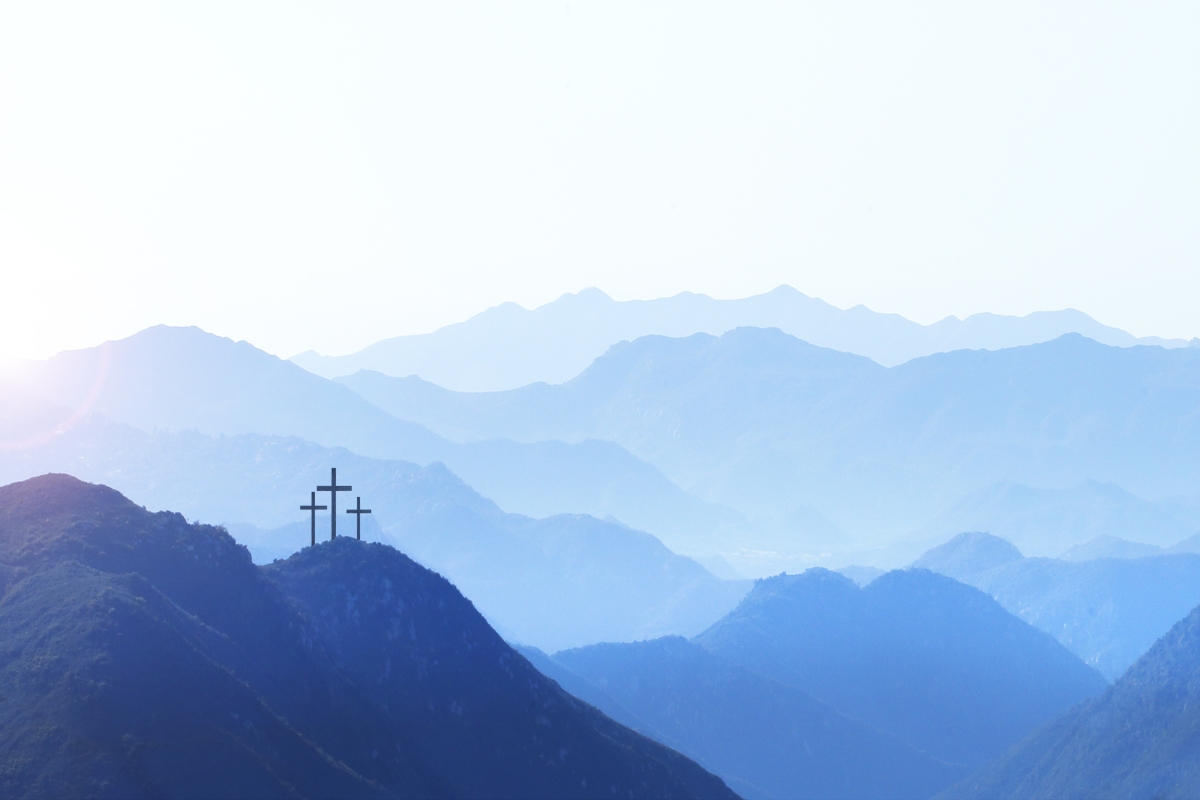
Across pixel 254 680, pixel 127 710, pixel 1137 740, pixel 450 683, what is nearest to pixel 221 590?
pixel 254 680

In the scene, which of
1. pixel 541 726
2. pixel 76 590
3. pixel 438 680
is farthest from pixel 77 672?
pixel 541 726

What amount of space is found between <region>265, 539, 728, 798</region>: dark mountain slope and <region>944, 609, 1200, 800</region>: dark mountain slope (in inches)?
3265

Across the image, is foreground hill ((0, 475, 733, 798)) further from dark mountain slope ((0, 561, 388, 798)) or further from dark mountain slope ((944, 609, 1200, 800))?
dark mountain slope ((944, 609, 1200, 800))

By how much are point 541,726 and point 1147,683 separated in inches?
4410

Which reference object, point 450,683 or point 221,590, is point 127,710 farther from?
point 450,683

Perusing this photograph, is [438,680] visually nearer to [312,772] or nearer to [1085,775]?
[312,772]

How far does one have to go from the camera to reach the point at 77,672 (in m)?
67.1

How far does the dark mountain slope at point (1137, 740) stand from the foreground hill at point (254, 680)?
73.2 metres

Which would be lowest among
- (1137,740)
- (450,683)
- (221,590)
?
(450,683)

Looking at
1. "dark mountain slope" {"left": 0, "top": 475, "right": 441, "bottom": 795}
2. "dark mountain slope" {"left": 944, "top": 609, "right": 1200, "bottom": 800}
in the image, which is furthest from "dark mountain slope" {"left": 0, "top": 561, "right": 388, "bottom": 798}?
"dark mountain slope" {"left": 944, "top": 609, "right": 1200, "bottom": 800}

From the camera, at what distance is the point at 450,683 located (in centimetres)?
9275

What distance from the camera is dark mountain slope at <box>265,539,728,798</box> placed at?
292 ft

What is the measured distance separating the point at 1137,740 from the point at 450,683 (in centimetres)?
11013

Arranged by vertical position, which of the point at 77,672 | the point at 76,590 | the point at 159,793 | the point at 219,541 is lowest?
the point at 159,793
